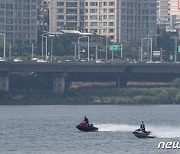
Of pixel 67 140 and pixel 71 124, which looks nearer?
pixel 67 140

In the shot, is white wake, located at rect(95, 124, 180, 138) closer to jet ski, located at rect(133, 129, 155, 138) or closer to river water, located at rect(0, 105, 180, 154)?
river water, located at rect(0, 105, 180, 154)

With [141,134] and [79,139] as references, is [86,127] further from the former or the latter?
[141,134]

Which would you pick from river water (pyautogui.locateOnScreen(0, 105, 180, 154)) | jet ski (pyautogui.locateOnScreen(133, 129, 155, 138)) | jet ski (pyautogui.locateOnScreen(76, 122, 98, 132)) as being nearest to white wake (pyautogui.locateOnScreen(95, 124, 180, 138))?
river water (pyautogui.locateOnScreen(0, 105, 180, 154))

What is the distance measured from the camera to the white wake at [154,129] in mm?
167875

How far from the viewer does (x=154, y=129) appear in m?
177

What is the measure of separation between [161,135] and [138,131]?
4186 millimetres

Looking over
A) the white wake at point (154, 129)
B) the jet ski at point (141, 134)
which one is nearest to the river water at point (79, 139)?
the white wake at point (154, 129)

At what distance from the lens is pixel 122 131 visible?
178 meters

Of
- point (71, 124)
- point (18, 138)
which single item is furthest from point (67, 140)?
point (71, 124)

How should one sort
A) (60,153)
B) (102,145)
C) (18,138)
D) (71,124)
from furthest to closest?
(71,124) → (18,138) → (102,145) → (60,153)

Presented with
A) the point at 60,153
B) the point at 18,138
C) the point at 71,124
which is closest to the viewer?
the point at 60,153

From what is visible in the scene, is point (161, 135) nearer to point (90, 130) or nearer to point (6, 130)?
point (90, 130)

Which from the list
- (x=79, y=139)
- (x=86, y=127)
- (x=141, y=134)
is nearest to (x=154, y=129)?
(x=86, y=127)

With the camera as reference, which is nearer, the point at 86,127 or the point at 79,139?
the point at 79,139
